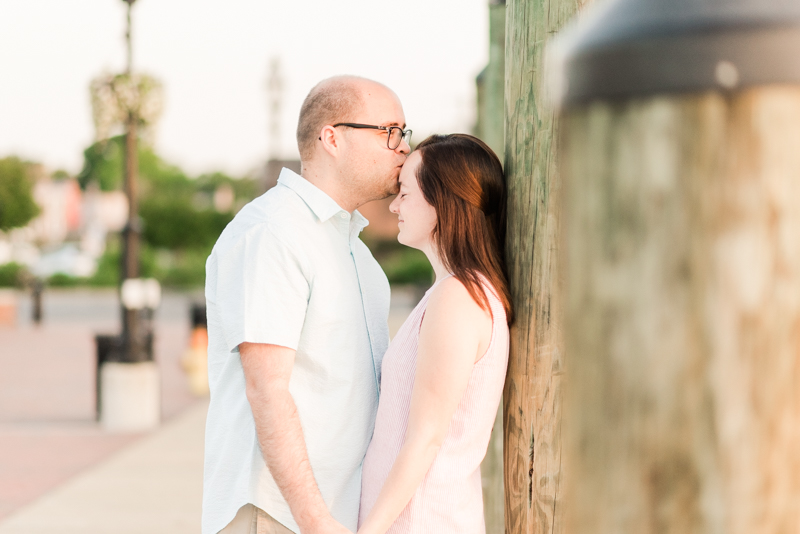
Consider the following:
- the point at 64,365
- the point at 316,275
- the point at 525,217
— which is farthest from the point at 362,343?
the point at 64,365

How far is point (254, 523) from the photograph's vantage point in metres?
2.16

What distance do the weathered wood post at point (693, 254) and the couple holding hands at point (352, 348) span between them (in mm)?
1168

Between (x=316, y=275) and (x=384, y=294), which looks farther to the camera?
(x=384, y=294)

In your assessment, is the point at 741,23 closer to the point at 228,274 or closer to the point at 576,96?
the point at 576,96

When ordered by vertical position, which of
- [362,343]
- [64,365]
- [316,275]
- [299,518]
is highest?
[316,275]

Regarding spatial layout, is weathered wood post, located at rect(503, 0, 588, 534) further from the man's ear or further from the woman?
the man's ear

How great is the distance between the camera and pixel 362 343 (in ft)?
7.45

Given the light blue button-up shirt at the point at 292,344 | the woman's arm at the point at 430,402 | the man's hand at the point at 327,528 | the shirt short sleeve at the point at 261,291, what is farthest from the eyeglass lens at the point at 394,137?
the man's hand at the point at 327,528

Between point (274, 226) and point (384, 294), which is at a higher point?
point (274, 226)

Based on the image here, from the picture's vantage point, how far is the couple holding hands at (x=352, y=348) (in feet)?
6.45

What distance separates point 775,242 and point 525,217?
4.56 ft

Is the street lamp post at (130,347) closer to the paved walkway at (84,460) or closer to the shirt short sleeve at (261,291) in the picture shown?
the paved walkway at (84,460)

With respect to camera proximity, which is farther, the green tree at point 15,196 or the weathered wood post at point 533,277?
the green tree at point 15,196

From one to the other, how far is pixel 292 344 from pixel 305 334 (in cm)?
10
